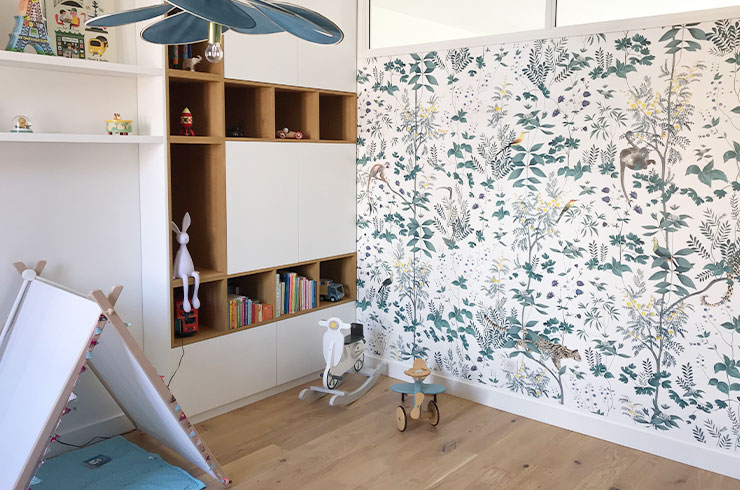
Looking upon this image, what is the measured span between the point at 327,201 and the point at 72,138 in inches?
58.8

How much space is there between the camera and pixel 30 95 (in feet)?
8.67

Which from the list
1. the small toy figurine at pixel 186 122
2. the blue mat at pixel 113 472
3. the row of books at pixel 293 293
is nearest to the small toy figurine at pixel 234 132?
the small toy figurine at pixel 186 122

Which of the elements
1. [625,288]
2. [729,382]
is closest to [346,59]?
[625,288]

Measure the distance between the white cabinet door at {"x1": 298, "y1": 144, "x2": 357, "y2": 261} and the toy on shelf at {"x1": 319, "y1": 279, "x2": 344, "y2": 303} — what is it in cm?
20

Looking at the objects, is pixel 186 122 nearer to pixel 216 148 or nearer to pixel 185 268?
pixel 216 148

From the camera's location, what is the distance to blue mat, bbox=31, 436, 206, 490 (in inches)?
101

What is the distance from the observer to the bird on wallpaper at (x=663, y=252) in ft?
9.13

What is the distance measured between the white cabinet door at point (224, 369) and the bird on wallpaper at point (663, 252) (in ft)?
6.22

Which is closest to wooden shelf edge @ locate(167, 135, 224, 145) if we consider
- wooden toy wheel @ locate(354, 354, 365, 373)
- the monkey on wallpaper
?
wooden toy wheel @ locate(354, 354, 365, 373)

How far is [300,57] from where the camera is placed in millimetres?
3449

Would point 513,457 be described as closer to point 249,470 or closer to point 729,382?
point 729,382

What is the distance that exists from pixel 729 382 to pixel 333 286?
208 centimetres

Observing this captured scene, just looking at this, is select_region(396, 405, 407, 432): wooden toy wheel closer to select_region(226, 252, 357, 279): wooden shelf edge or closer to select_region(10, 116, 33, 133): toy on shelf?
select_region(226, 252, 357, 279): wooden shelf edge

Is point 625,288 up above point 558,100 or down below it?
below
